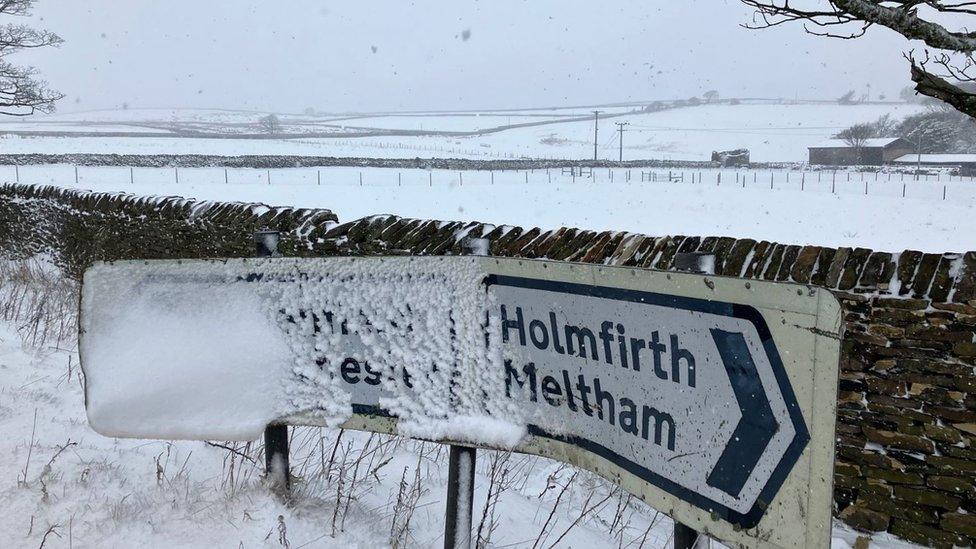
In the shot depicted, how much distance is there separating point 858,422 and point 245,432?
3931mm

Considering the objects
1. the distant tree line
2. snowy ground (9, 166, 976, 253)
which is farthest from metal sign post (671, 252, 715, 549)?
the distant tree line

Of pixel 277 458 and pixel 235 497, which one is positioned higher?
pixel 277 458

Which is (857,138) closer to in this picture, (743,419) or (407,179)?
(407,179)

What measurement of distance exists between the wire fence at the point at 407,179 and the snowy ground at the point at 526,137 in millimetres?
20207

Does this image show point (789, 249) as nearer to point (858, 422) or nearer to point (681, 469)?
point (858, 422)

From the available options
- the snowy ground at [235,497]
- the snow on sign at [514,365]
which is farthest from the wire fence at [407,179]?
the snow on sign at [514,365]

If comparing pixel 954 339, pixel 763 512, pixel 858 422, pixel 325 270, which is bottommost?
pixel 858 422

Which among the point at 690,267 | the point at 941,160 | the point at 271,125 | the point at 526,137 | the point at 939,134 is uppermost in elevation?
the point at 271,125

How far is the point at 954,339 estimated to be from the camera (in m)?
3.81

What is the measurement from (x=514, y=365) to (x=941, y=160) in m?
75.9

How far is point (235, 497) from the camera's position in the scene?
2.78m

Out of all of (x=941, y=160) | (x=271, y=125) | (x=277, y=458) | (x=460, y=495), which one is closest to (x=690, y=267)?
(x=460, y=495)

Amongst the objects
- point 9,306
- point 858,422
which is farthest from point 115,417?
point 9,306

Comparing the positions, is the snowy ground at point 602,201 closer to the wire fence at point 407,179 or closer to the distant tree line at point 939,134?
the wire fence at point 407,179
